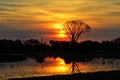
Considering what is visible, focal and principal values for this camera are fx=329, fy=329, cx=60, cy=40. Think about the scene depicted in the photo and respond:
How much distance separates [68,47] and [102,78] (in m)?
75.9

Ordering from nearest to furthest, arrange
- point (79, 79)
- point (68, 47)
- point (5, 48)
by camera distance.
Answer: point (79, 79)
point (5, 48)
point (68, 47)

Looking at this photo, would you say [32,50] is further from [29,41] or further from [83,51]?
[29,41]

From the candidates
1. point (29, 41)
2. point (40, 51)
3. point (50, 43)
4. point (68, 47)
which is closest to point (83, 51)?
point (68, 47)

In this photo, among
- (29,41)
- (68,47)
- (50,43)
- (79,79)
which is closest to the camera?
(79,79)

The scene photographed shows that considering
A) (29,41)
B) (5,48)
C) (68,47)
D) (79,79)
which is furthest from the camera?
(29,41)

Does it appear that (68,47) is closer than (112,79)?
No

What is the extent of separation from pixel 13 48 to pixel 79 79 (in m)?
74.7

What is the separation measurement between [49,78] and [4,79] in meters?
3.77

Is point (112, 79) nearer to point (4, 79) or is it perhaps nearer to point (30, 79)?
point (30, 79)

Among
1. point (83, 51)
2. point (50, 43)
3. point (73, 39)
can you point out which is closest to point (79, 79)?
point (83, 51)

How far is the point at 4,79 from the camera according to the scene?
90.6ft

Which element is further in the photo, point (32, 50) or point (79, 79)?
point (32, 50)

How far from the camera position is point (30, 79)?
27.0 m

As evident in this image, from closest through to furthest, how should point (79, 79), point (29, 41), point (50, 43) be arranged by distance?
point (79, 79) < point (50, 43) < point (29, 41)
